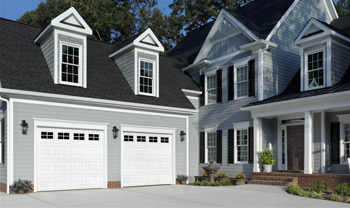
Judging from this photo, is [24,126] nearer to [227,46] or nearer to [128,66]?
[128,66]

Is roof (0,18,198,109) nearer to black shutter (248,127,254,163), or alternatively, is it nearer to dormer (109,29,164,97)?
dormer (109,29,164,97)

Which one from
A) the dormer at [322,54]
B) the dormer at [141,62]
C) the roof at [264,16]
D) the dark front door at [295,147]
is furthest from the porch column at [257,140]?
the dormer at [141,62]

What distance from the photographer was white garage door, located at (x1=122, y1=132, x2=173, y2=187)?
15633 mm

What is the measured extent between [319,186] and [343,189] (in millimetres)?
1055

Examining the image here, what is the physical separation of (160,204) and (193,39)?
16.9 m

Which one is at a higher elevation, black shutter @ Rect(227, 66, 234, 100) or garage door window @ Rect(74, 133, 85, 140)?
black shutter @ Rect(227, 66, 234, 100)

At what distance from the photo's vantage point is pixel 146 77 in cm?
1709

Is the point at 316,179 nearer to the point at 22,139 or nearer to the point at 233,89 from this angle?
the point at 233,89

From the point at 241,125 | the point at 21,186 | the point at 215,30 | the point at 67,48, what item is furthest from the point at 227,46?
the point at 21,186

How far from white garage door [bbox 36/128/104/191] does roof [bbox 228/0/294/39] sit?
8.77m

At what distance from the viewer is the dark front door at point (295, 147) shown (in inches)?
635

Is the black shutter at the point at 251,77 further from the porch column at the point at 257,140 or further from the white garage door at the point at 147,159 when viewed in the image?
the white garage door at the point at 147,159

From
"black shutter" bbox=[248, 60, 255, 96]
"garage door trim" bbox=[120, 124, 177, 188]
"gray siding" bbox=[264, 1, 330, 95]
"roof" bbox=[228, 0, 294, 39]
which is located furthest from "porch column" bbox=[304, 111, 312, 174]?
"garage door trim" bbox=[120, 124, 177, 188]

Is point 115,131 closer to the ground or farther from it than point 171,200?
farther from it
